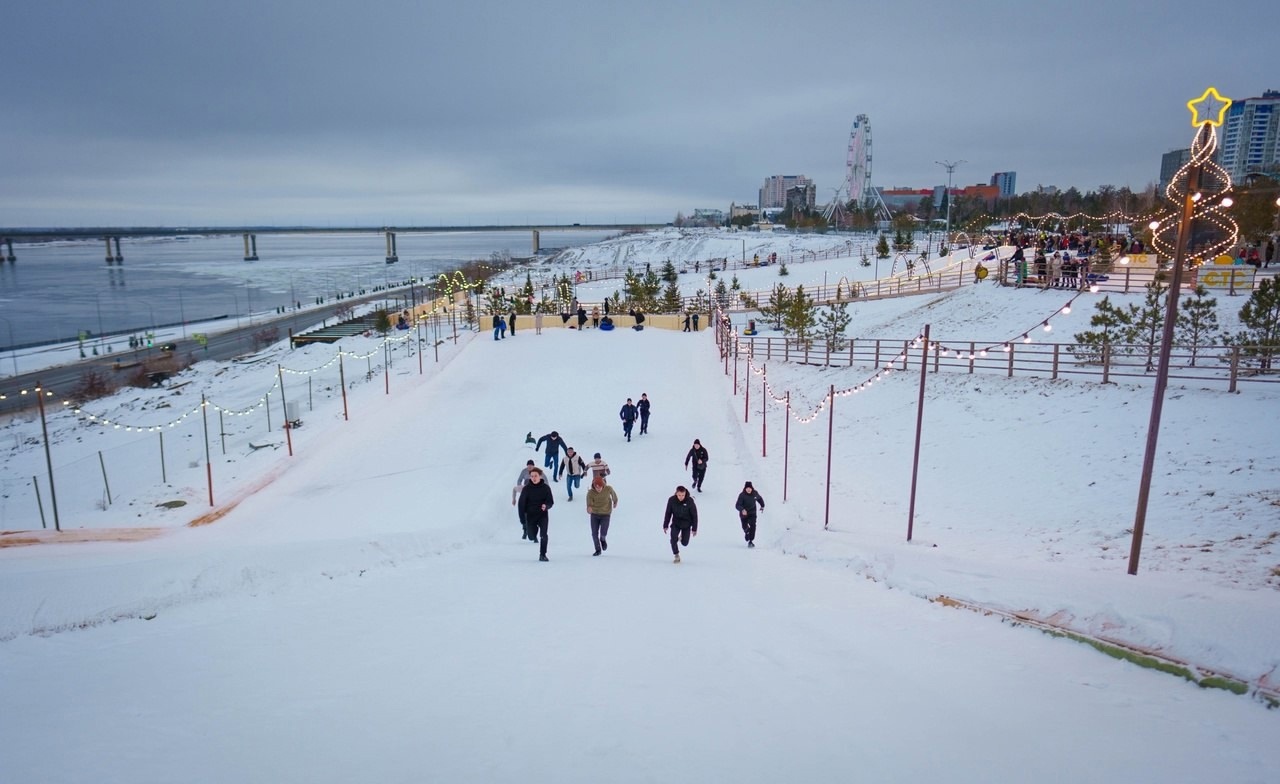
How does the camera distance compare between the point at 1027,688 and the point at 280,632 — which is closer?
the point at 1027,688

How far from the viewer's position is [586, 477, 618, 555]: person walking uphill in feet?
34.6

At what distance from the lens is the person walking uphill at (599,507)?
1055cm

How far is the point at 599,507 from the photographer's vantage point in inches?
416

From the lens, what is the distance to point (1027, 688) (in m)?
6.00

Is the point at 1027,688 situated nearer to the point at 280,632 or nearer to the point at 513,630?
the point at 513,630

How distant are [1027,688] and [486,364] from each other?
22.4 m

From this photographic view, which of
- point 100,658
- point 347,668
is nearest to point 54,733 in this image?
point 100,658

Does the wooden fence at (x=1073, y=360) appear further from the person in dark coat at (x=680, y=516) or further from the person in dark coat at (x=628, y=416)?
the person in dark coat at (x=680, y=516)

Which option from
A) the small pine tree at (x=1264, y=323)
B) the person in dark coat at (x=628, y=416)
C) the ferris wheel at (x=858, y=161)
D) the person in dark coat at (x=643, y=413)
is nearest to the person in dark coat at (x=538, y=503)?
the person in dark coat at (x=628, y=416)

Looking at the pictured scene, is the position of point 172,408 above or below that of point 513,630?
below

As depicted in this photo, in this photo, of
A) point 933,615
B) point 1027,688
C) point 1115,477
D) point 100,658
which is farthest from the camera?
point 1115,477

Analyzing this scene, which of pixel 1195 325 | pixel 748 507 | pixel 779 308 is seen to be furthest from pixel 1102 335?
pixel 779 308

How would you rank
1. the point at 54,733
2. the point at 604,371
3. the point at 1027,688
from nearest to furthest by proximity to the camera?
the point at 54,733
the point at 1027,688
the point at 604,371

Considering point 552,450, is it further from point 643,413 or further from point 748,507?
point 748,507
